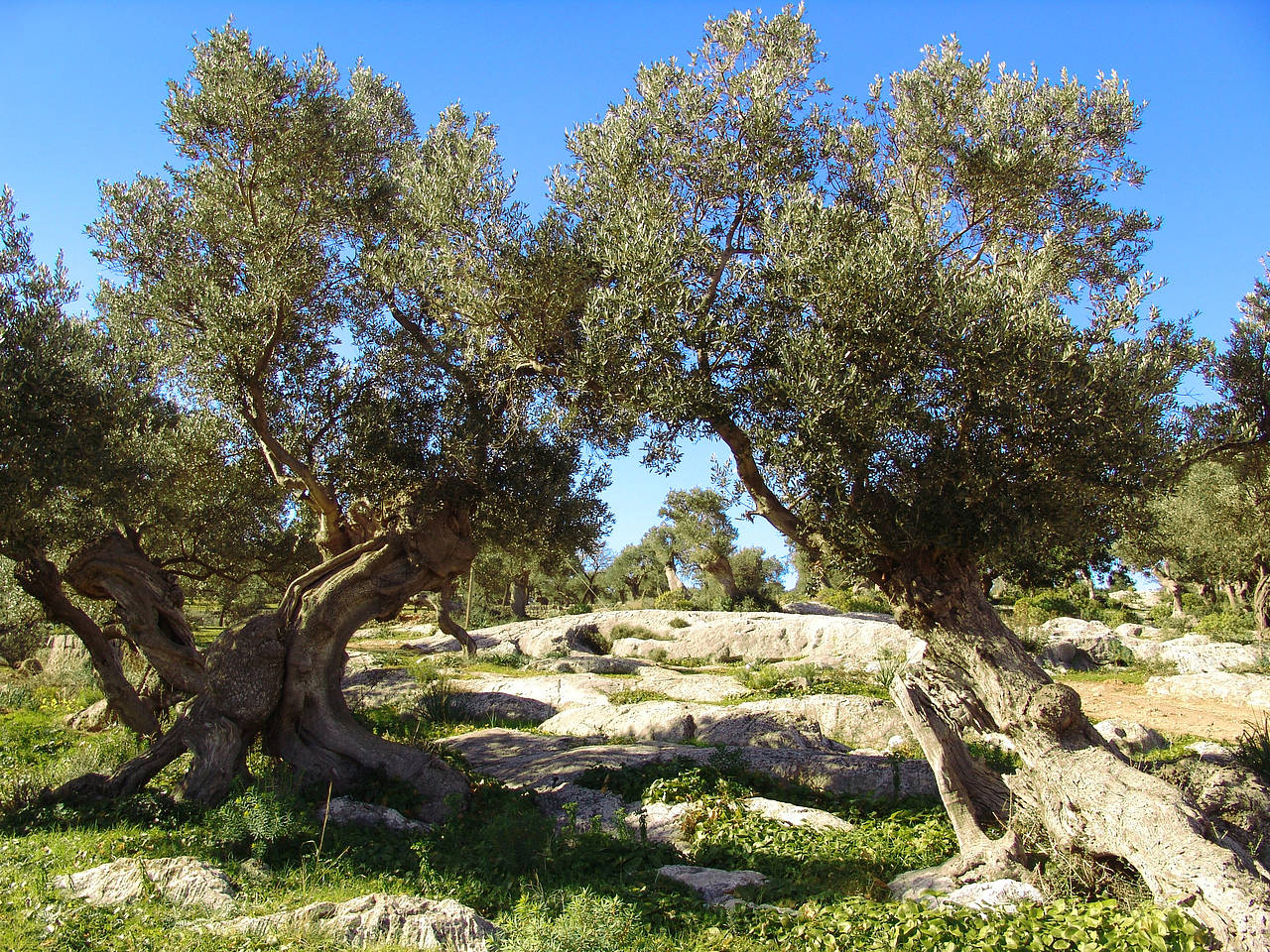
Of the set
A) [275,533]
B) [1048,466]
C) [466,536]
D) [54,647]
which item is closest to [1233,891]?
[1048,466]

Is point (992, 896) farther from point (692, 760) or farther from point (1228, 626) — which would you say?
point (1228, 626)

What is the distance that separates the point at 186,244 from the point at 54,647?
1800 centimetres

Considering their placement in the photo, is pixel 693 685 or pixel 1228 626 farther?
pixel 1228 626

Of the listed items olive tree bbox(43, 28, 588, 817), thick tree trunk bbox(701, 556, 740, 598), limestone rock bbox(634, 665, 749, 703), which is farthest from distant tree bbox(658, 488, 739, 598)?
olive tree bbox(43, 28, 588, 817)

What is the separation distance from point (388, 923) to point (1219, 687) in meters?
23.0

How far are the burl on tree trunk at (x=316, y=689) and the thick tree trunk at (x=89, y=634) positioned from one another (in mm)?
3341

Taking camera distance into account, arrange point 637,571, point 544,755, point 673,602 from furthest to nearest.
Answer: point 637,571 → point 673,602 → point 544,755

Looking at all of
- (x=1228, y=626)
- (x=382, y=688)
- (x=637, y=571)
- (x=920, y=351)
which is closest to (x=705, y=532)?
(x=637, y=571)

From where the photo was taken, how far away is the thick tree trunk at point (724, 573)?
158 ft

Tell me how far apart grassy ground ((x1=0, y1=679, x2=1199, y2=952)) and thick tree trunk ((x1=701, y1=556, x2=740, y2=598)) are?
119 feet

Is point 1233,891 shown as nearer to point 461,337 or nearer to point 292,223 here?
point 461,337

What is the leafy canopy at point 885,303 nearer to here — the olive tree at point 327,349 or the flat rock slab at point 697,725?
the olive tree at point 327,349

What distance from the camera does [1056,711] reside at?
9055 mm

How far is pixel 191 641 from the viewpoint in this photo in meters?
14.8
